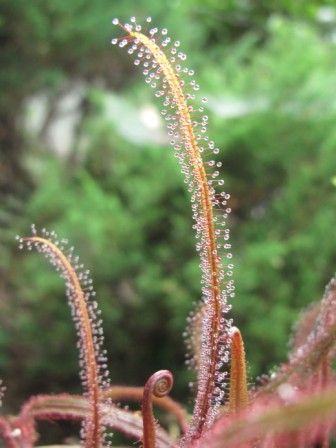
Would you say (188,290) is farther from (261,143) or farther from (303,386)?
(303,386)

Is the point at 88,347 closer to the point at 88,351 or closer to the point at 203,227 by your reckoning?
the point at 88,351

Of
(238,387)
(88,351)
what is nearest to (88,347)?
(88,351)

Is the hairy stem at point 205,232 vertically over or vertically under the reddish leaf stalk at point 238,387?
over

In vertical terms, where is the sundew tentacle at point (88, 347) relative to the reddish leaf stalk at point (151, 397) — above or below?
above

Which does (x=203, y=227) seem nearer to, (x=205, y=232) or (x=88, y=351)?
(x=205, y=232)

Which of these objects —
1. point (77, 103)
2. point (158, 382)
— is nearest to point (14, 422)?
point (158, 382)

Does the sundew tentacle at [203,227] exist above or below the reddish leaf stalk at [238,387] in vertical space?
above

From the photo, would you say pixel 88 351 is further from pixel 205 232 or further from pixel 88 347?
pixel 205 232

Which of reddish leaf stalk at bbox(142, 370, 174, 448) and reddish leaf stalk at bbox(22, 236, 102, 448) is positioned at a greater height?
reddish leaf stalk at bbox(22, 236, 102, 448)
